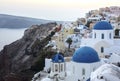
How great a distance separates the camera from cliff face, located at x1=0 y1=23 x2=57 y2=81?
4128 cm

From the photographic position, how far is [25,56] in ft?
172

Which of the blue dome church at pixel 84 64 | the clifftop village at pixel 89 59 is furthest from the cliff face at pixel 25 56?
the blue dome church at pixel 84 64

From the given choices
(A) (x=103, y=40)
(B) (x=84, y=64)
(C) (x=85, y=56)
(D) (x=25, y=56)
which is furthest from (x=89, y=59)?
(D) (x=25, y=56)

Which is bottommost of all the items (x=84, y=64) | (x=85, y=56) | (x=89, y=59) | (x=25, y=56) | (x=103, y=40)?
(x=25, y=56)

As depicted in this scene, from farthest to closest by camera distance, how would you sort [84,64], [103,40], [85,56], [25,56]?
[25,56] → [103,40] → [85,56] → [84,64]

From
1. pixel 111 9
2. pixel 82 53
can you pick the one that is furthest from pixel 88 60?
pixel 111 9

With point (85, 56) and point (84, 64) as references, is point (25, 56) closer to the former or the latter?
point (85, 56)

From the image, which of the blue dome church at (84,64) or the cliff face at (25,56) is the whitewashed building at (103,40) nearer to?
the blue dome church at (84,64)

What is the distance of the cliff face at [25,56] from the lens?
41.3 m

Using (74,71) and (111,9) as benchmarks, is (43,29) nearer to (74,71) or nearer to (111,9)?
(111,9)

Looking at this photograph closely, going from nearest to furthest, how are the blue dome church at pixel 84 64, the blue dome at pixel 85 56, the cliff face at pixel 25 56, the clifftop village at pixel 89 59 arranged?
the clifftop village at pixel 89 59 < the blue dome church at pixel 84 64 < the blue dome at pixel 85 56 < the cliff face at pixel 25 56

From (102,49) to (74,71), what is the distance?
6411 mm

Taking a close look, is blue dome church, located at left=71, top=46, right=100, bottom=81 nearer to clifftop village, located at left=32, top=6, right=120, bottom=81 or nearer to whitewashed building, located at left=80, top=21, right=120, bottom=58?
clifftop village, located at left=32, top=6, right=120, bottom=81

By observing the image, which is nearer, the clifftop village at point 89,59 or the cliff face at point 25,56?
the clifftop village at point 89,59
